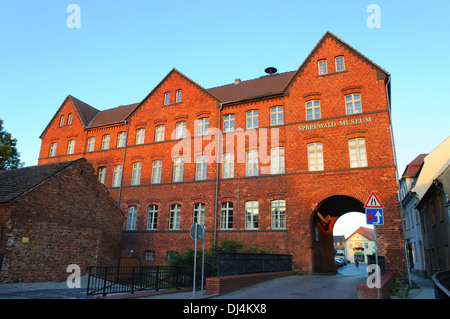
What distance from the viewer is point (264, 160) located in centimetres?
2298

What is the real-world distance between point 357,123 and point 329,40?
626 centimetres

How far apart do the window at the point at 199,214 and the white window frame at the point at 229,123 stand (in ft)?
18.8

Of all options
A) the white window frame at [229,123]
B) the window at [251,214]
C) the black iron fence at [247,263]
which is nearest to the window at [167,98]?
the white window frame at [229,123]

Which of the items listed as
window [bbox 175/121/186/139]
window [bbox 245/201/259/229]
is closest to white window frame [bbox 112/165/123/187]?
window [bbox 175/121/186/139]

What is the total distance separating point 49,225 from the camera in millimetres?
17266

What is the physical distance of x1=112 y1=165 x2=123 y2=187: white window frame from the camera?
93.1ft

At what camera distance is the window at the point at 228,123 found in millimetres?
24766

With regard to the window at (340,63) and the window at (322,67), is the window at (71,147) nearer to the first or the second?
the window at (322,67)

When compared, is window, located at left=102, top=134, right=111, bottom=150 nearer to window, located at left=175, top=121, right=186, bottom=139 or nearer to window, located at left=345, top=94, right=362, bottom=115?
window, located at left=175, top=121, right=186, bottom=139

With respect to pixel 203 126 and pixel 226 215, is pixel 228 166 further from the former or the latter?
pixel 203 126

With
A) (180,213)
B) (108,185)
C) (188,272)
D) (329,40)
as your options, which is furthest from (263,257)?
(108,185)
